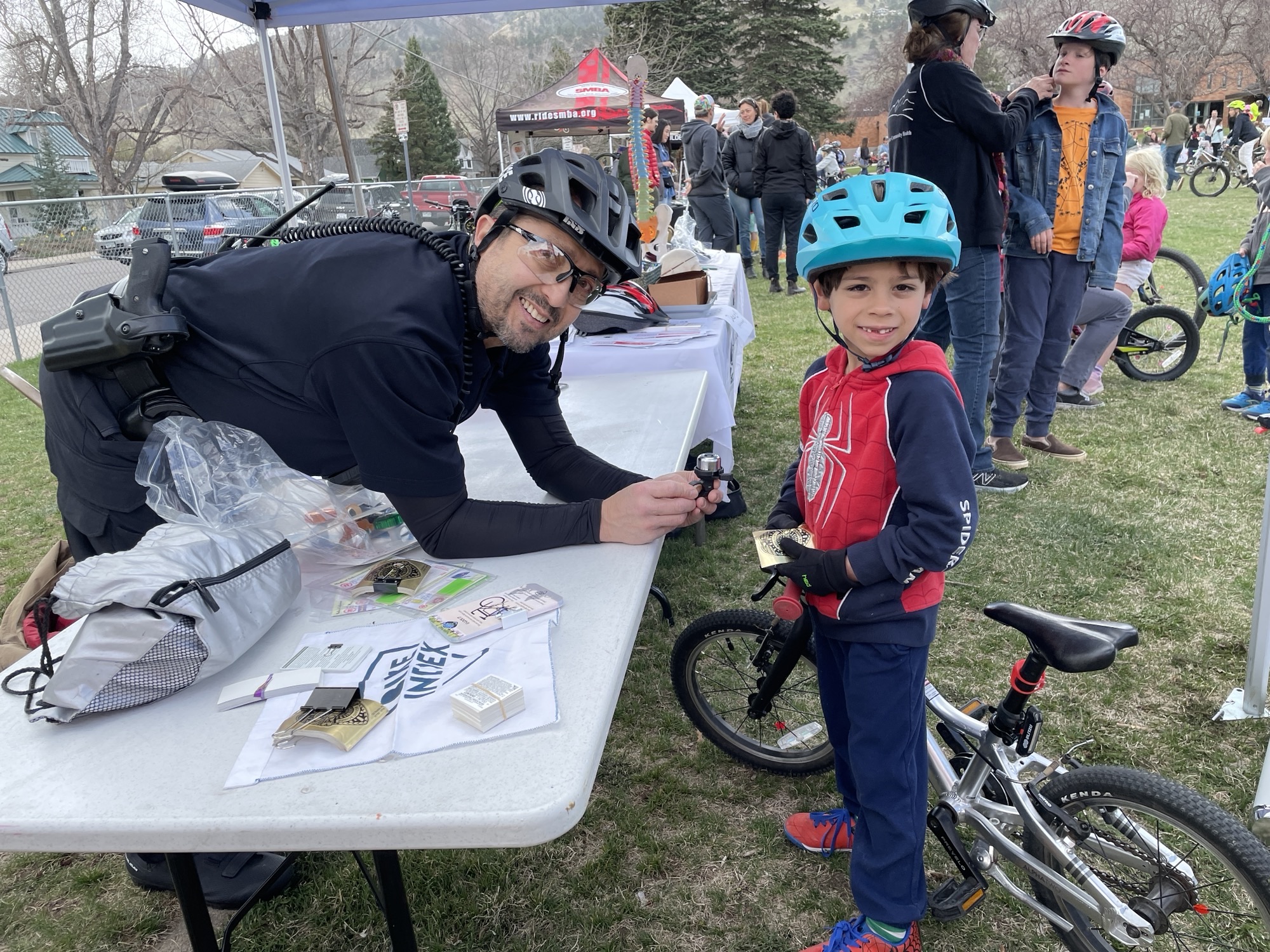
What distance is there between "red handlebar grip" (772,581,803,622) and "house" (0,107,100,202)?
77.1ft

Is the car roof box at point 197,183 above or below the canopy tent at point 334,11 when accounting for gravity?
below

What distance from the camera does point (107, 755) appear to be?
49.6 inches

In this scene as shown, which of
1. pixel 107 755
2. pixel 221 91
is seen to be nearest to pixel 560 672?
pixel 107 755

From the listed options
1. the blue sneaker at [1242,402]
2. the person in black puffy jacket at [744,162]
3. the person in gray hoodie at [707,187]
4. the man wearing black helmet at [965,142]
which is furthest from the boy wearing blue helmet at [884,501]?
the person in black puffy jacket at [744,162]

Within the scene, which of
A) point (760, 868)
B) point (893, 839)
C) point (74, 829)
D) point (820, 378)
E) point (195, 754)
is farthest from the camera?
point (760, 868)

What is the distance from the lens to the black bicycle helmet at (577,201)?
1.69m

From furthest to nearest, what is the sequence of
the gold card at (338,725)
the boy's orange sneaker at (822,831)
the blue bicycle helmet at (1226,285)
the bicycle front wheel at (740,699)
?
1. the blue bicycle helmet at (1226,285)
2. the bicycle front wheel at (740,699)
3. the boy's orange sneaker at (822,831)
4. the gold card at (338,725)

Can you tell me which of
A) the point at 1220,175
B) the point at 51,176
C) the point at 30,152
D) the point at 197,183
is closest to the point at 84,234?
the point at 197,183

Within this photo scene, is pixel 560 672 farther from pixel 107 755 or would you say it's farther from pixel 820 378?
pixel 820 378

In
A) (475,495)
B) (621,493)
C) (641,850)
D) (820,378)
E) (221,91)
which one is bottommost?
(641,850)

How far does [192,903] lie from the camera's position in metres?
1.51

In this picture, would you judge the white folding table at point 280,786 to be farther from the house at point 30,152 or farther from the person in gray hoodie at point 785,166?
the house at point 30,152

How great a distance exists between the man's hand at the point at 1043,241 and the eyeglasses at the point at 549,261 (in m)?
3.06

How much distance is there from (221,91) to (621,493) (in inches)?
1011
